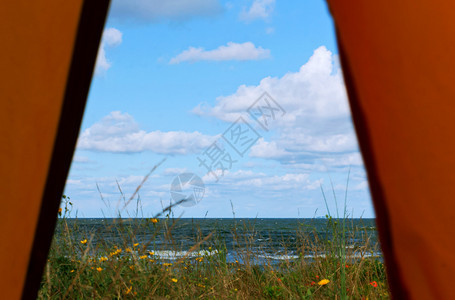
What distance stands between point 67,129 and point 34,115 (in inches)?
4.0

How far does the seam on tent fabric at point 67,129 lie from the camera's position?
116 centimetres

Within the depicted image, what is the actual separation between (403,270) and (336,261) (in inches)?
102

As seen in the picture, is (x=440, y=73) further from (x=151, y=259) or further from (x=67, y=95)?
(x=151, y=259)

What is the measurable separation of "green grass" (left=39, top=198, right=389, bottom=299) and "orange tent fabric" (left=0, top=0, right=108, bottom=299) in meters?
1.11

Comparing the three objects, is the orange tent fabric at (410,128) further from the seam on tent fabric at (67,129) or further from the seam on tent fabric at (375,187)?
the seam on tent fabric at (67,129)

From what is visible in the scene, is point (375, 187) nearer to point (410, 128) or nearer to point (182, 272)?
point (410, 128)

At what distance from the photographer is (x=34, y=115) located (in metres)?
1.10

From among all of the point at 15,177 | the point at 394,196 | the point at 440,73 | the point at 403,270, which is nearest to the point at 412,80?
the point at 440,73

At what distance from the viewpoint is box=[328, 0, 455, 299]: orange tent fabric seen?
944 mm

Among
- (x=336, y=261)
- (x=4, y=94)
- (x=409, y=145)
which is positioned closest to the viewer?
(x=409, y=145)

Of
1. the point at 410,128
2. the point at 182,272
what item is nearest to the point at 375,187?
the point at 410,128

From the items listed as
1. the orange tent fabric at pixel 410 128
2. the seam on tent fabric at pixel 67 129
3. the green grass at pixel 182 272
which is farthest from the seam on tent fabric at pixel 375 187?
the green grass at pixel 182 272

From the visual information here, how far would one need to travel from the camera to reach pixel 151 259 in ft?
10.1

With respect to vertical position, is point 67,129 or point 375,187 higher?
point 67,129
